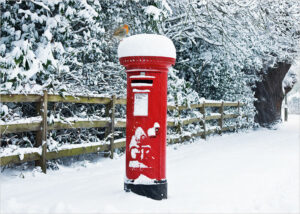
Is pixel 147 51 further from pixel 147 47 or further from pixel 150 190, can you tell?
pixel 150 190

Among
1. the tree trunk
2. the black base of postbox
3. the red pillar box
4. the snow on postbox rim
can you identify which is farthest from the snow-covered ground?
the tree trunk

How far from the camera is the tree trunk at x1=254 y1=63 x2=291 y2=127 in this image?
1516 cm

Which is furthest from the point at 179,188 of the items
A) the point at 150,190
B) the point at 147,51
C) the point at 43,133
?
the point at 43,133

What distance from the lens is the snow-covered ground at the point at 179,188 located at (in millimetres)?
3650

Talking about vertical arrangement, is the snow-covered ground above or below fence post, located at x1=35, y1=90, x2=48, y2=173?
below

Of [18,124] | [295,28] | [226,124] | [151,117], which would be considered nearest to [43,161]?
[18,124]

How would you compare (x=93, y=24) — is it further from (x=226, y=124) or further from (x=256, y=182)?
(x=226, y=124)

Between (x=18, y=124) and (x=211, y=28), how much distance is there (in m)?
6.79

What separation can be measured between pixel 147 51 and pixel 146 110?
608 millimetres

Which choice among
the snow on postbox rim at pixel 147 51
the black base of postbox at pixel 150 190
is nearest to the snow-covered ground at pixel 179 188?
the black base of postbox at pixel 150 190

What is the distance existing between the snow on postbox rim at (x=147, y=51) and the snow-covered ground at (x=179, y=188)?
4.66 ft

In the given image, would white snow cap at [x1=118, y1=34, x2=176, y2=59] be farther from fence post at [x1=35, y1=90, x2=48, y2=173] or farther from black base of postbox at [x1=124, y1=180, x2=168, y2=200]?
fence post at [x1=35, y1=90, x2=48, y2=173]

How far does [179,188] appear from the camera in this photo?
4539 mm

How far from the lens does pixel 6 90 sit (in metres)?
5.02
